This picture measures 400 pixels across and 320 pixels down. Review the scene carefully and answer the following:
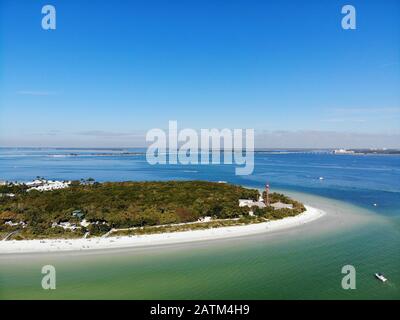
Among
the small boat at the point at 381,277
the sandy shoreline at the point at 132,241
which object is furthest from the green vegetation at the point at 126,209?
the small boat at the point at 381,277

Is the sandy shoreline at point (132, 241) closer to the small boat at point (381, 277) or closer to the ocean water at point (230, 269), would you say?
the ocean water at point (230, 269)

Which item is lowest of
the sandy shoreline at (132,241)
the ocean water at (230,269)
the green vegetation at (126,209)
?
the ocean water at (230,269)

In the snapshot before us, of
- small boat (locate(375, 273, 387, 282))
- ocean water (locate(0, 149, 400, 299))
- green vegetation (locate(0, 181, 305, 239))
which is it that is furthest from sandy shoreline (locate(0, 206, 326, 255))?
small boat (locate(375, 273, 387, 282))

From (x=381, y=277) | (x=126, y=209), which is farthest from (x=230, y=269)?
(x=126, y=209)

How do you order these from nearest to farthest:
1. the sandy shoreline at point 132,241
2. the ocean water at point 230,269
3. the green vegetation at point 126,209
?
the ocean water at point 230,269 → the sandy shoreline at point 132,241 → the green vegetation at point 126,209

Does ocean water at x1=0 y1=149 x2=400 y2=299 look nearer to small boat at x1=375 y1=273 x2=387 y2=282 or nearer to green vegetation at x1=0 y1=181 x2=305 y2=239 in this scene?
small boat at x1=375 y1=273 x2=387 y2=282

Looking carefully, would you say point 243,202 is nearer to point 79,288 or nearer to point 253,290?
point 253,290
